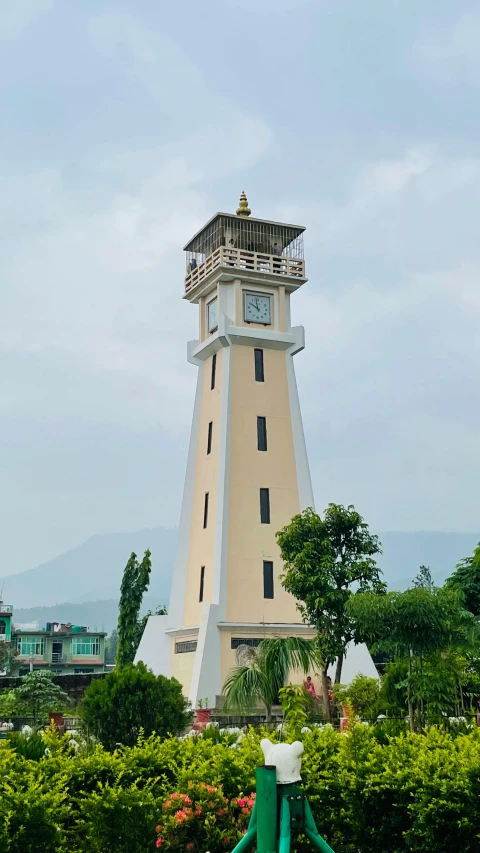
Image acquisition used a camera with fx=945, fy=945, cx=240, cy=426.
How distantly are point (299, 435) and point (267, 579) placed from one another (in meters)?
5.99

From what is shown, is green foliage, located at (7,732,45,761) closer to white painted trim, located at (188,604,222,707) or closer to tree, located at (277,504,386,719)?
tree, located at (277,504,386,719)

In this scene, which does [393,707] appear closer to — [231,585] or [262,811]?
[231,585]

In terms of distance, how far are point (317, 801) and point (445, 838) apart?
1311 mm

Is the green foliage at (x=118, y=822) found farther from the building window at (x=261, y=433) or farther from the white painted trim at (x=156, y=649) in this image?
the white painted trim at (x=156, y=649)

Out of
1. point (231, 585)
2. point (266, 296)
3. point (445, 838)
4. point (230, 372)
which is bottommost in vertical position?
point (445, 838)

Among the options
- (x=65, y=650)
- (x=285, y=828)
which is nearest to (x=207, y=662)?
(x=285, y=828)

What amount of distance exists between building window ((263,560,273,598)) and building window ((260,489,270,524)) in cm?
160

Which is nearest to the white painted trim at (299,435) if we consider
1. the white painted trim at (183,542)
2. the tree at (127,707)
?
the white painted trim at (183,542)

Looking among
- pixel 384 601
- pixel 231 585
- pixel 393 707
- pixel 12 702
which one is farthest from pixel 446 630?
pixel 12 702

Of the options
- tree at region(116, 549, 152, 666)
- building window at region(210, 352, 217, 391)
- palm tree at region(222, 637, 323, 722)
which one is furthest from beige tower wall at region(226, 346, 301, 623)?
tree at region(116, 549, 152, 666)

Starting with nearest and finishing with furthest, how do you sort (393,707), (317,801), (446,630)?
1. (317,801)
2. (446,630)
3. (393,707)

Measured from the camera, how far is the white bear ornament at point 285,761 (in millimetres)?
7422

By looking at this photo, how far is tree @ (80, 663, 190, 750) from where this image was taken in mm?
18016

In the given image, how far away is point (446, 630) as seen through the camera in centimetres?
2230
